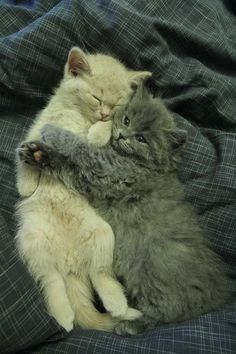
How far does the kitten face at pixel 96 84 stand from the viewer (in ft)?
5.62

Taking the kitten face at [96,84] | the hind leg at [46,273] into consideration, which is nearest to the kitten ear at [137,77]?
the kitten face at [96,84]

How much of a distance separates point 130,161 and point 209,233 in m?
0.46

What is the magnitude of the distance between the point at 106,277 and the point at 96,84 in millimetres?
797

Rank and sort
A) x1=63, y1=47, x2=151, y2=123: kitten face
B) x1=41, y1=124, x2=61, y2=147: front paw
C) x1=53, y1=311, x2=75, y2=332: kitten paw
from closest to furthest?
x1=53, y1=311, x2=75, y2=332: kitten paw → x1=41, y1=124, x2=61, y2=147: front paw → x1=63, y1=47, x2=151, y2=123: kitten face

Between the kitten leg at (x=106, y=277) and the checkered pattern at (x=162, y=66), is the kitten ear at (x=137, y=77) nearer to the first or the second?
the checkered pattern at (x=162, y=66)

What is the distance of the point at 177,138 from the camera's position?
1.66 meters

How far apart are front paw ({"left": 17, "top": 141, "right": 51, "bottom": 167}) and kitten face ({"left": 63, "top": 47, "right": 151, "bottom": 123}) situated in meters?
0.26

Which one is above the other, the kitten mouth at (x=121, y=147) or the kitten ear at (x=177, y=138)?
the kitten ear at (x=177, y=138)

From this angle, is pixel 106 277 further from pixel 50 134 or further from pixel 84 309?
pixel 50 134

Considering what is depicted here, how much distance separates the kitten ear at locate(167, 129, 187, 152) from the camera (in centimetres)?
164

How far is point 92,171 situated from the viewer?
1.60m

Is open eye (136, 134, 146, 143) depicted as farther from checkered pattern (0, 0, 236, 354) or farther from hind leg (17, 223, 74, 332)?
hind leg (17, 223, 74, 332)

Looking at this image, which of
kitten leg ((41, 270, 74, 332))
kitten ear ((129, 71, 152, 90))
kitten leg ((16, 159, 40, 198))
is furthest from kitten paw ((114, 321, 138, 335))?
kitten ear ((129, 71, 152, 90))

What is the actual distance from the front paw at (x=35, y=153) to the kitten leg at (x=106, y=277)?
1.05ft
